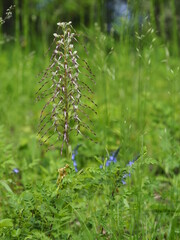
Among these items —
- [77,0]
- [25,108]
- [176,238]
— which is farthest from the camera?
[77,0]

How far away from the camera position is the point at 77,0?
1036 cm

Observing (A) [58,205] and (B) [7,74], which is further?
(B) [7,74]

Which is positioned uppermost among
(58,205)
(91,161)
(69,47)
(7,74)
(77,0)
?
(77,0)

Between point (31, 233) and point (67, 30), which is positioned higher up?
point (67, 30)

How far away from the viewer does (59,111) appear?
1.62m

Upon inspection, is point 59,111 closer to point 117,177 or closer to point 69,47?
point 69,47

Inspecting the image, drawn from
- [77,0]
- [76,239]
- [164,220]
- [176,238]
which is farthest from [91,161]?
[77,0]

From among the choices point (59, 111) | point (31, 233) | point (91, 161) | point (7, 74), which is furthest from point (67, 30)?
point (7, 74)

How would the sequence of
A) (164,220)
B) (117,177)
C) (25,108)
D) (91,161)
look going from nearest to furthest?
(117,177), (164,220), (91,161), (25,108)

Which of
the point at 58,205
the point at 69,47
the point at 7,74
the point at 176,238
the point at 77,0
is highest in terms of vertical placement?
the point at 77,0

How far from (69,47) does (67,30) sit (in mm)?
59

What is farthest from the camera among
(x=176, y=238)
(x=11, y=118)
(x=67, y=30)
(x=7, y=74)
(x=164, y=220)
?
(x=7, y=74)

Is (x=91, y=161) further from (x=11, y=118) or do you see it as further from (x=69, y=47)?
(x=69, y=47)

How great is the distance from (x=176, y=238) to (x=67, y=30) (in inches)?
37.9
